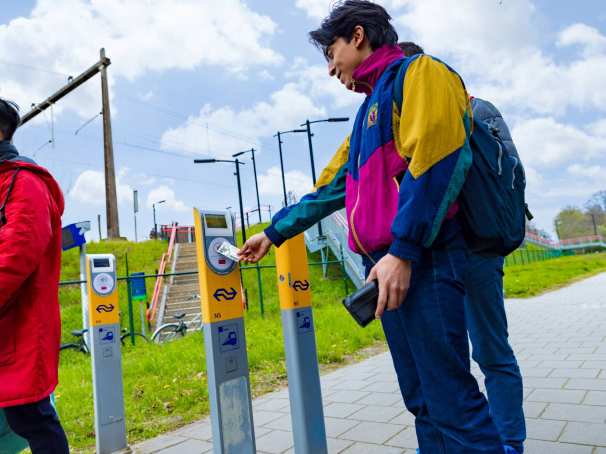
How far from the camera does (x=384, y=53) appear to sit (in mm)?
1833

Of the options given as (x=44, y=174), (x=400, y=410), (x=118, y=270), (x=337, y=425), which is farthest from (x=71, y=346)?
(x=118, y=270)

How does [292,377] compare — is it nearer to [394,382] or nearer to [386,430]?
[386,430]

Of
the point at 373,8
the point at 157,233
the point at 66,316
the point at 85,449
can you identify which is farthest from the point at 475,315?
the point at 157,233

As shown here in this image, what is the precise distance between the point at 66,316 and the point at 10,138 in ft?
38.0

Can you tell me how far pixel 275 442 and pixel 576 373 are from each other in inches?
109

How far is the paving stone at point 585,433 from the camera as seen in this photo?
276 centimetres

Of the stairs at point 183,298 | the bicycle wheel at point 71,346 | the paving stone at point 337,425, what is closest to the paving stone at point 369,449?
the paving stone at point 337,425

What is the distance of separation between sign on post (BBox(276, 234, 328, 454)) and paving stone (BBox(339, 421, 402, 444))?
21.5 inches

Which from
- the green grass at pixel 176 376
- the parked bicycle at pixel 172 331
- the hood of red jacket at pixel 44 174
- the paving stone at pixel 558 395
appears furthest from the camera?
the parked bicycle at pixel 172 331

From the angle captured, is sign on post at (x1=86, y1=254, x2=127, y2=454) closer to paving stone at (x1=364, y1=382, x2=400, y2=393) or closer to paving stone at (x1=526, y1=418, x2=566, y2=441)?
paving stone at (x1=364, y1=382, x2=400, y2=393)

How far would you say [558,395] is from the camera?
3.71 m

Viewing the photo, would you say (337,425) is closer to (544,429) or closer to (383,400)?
(383,400)

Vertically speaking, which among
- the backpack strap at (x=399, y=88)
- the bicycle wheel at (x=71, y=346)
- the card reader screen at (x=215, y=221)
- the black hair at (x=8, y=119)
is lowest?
the bicycle wheel at (x=71, y=346)

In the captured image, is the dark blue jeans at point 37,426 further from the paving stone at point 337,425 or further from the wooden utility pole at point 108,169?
the wooden utility pole at point 108,169
